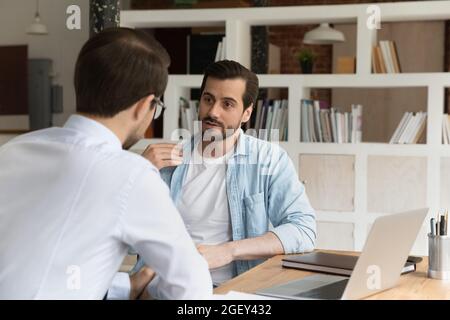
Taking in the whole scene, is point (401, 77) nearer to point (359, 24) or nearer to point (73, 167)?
point (359, 24)

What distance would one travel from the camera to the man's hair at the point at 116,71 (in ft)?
4.43

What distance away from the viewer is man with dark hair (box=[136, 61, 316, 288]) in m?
2.25

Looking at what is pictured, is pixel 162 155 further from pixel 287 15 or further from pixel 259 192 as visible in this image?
pixel 287 15

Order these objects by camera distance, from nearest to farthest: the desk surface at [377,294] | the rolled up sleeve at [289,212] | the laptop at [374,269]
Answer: the laptop at [374,269]
the desk surface at [377,294]
the rolled up sleeve at [289,212]

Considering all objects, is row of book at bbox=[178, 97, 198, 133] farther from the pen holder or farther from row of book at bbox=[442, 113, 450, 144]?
the pen holder

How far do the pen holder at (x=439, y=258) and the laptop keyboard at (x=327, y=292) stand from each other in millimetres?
324

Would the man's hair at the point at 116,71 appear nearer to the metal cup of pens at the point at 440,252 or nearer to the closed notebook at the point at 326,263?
the closed notebook at the point at 326,263

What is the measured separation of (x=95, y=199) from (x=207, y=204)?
1219mm

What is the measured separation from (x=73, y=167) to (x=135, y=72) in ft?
0.76

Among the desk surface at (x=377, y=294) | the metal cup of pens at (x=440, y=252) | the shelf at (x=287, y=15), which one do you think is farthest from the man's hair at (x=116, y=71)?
the shelf at (x=287, y=15)

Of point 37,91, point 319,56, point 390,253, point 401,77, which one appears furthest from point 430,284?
point 319,56

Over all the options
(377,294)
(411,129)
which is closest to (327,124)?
(411,129)

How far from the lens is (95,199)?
1271mm

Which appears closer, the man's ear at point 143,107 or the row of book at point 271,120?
the man's ear at point 143,107
